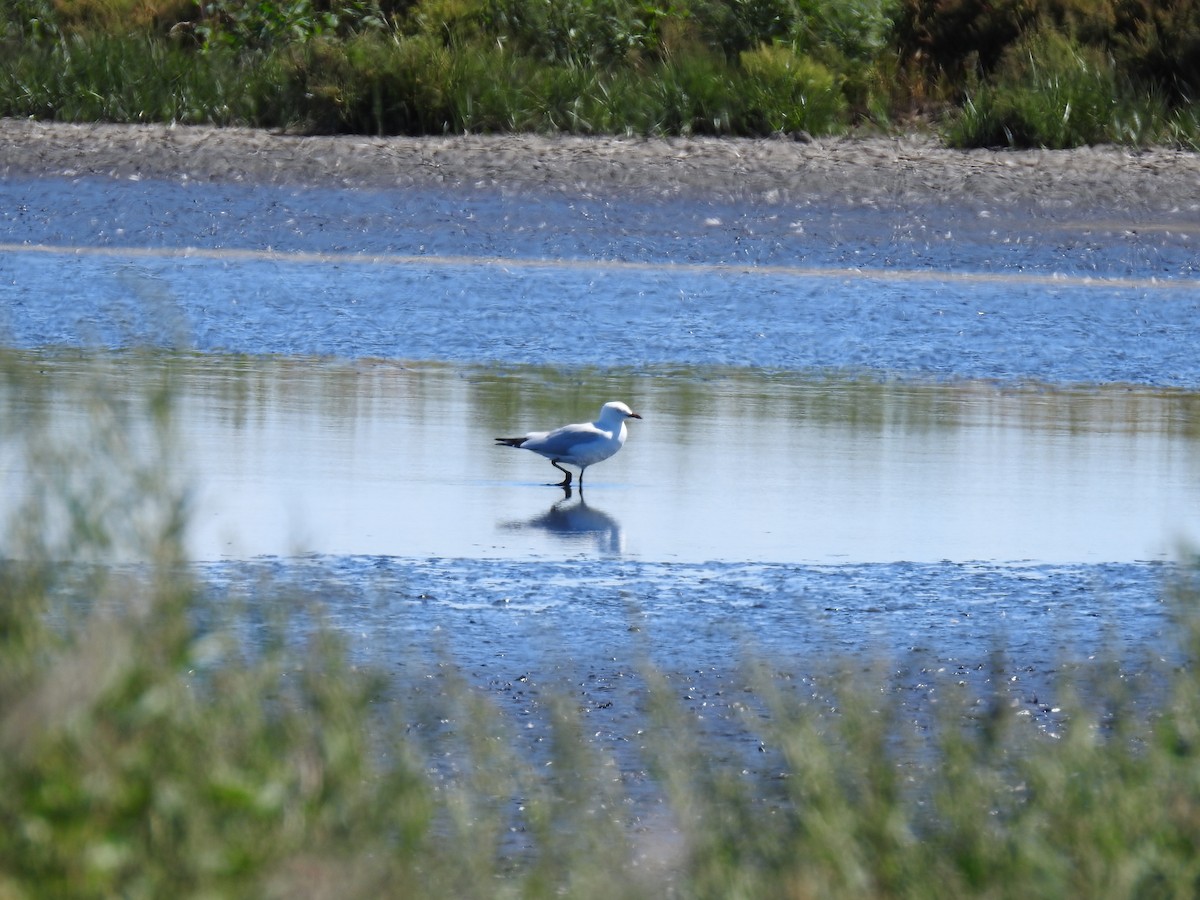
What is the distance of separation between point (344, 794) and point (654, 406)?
24.6ft

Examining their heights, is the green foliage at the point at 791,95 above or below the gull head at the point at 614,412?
above

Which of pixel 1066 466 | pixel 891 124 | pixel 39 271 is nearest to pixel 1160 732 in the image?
pixel 1066 466

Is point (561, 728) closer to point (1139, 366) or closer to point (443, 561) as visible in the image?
point (443, 561)

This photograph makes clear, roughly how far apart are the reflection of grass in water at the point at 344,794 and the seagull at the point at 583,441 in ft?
14.0

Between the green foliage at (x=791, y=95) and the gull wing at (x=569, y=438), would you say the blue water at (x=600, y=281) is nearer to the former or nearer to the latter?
the green foliage at (x=791, y=95)

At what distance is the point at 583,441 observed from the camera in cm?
918

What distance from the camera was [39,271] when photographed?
51.7ft

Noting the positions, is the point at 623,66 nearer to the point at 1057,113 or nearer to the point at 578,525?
the point at 1057,113

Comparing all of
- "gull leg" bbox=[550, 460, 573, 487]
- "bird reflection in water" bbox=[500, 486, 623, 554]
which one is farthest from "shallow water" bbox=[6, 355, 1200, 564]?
"gull leg" bbox=[550, 460, 573, 487]

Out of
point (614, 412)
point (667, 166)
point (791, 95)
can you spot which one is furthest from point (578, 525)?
point (791, 95)

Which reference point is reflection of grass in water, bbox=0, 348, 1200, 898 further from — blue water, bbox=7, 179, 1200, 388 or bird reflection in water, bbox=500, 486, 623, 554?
blue water, bbox=7, 179, 1200, 388

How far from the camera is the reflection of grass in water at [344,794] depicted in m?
3.39

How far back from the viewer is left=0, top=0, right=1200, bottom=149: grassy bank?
747 inches

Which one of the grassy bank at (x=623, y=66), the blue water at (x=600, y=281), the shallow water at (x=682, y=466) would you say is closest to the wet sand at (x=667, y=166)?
the blue water at (x=600, y=281)
